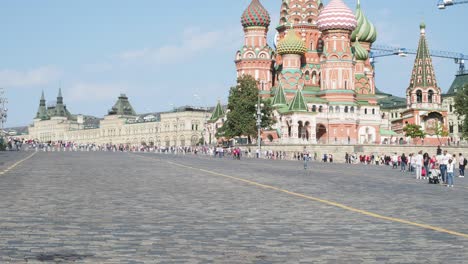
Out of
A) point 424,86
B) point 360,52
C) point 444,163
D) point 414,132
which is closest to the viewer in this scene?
point 444,163

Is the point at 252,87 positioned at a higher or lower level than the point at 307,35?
lower

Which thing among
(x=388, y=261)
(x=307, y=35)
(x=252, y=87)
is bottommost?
(x=388, y=261)

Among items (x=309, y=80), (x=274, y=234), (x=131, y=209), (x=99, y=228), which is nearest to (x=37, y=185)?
(x=131, y=209)

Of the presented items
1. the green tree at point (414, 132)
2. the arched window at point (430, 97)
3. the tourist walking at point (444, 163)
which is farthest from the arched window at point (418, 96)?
the tourist walking at point (444, 163)

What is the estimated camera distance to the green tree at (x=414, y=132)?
10969 centimetres

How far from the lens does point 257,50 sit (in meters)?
106

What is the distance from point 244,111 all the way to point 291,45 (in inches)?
677

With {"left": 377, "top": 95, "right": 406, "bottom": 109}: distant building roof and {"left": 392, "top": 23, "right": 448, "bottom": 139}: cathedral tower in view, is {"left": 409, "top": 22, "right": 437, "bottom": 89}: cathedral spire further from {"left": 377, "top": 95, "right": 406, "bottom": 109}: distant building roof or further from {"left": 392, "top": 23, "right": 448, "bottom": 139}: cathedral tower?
{"left": 377, "top": 95, "right": 406, "bottom": 109}: distant building roof

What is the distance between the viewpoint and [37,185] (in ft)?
74.0

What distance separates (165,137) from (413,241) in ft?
614

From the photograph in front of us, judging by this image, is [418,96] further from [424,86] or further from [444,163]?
[444,163]

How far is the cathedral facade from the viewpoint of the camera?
97062 millimetres

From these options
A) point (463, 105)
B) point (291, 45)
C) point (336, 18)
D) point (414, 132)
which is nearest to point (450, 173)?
point (463, 105)

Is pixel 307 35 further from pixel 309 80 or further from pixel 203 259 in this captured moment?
pixel 203 259
